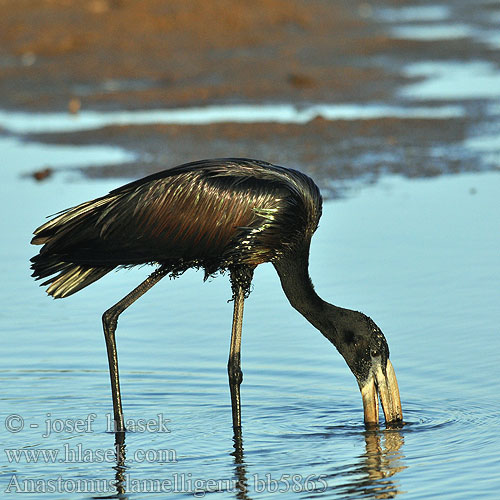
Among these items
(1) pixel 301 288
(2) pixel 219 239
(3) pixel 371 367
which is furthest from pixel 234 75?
(3) pixel 371 367

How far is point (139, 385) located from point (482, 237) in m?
3.49

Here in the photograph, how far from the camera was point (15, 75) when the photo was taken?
739 inches

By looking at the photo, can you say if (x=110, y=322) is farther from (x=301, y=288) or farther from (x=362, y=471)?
(x=362, y=471)

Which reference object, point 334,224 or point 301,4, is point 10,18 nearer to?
point 301,4

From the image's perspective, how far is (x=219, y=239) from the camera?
6465mm

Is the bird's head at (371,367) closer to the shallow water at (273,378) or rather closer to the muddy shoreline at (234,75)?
the shallow water at (273,378)

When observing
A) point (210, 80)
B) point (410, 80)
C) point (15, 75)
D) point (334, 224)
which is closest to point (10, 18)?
point (15, 75)

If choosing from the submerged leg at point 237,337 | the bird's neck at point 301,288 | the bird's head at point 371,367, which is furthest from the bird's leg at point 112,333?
the bird's head at point 371,367

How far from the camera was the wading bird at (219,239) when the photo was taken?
21.0 feet

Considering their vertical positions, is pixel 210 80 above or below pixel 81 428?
above

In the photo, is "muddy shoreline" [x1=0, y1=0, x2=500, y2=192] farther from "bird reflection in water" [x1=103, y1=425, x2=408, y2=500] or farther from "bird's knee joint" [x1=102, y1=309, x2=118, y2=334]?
"bird reflection in water" [x1=103, y1=425, x2=408, y2=500]

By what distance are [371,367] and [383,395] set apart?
0.48 ft

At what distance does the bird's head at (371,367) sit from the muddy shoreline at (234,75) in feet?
15.8

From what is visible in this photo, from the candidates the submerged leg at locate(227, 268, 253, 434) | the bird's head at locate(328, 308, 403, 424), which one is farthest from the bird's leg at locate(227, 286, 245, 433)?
the bird's head at locate(328, 308, 403, 424)
